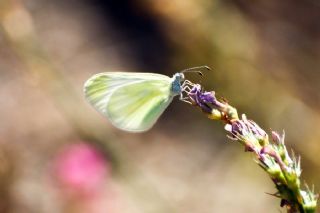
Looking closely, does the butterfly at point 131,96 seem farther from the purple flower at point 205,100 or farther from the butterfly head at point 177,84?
the purple flower at point 205,100

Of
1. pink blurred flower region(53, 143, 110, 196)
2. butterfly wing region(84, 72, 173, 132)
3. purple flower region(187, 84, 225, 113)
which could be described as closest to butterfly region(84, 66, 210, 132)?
butterfly wing region(84, 72, 173, 132)

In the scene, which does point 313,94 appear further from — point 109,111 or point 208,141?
point 109,111

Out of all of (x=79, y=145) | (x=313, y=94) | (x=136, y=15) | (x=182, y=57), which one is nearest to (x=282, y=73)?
(x=313, y=94)

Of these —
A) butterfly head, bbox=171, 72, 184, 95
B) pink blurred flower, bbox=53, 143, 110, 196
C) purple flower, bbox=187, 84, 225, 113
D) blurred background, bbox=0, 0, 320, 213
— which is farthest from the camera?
blurred background, bbox=0, 0, 320, 213

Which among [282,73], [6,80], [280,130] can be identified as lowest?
[6,80]

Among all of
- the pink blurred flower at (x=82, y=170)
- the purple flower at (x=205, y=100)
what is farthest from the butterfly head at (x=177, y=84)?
the pink blurred flower at (x=82, y=170)

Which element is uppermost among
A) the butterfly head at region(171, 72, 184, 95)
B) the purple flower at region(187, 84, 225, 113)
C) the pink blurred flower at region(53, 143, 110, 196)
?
the pink blurred flower at region(53, 143, 110, 196)

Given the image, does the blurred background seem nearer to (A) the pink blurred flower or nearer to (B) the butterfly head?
(A) the pink blurred flower
